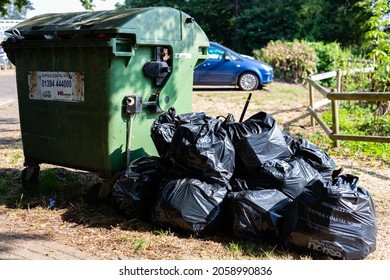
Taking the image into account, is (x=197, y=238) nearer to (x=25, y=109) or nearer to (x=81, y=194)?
(x=81, y=194)

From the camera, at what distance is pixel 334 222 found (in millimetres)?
3498

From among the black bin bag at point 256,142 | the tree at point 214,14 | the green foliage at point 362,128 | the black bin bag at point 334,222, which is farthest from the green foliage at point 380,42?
the tree at point 214,14

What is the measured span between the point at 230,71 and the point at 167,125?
33.4 feet

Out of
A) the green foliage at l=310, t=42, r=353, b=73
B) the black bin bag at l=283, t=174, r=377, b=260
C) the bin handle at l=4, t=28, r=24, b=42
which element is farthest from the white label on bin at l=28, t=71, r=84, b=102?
the green foliage at l=310, t=42, r=353, b=73

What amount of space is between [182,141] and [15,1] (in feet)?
24.5

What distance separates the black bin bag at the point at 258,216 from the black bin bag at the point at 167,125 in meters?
0.84

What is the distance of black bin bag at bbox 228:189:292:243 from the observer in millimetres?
3797

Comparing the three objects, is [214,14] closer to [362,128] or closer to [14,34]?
Answer: [362,128]

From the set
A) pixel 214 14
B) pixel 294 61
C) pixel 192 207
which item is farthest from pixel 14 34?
pixel 214 14

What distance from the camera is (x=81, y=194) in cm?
509

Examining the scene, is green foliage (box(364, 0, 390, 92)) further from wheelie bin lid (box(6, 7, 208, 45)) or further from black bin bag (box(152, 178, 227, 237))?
black bin bag (box(152, 178, 227, 237))

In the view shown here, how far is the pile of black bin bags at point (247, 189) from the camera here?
3.55 metres

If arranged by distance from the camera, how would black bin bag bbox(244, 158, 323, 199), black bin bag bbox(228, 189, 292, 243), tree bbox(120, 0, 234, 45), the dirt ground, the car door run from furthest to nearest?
tree bbox(120, 0, 234, 45) < the car door < black bin bag bbox(244, 158, 323, 199) < black bin bag bbox(228, 189, 292, 243) < the dirt ground

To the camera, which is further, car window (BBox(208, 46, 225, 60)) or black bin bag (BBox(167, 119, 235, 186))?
car window (BBox(208, 46, 225, 60))
